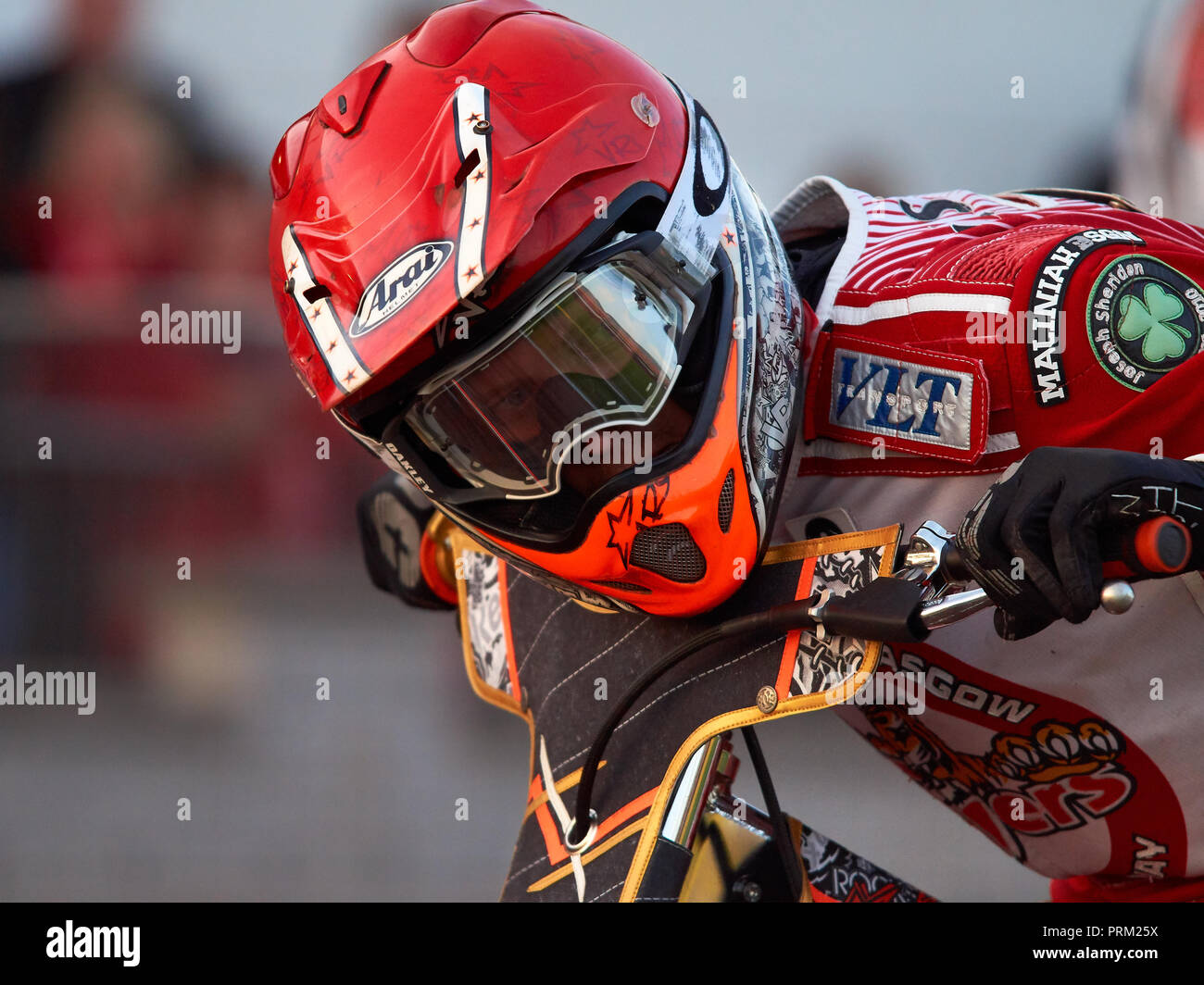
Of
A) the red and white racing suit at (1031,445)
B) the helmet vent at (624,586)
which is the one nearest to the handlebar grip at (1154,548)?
the red and white racing suit at (1031,445)

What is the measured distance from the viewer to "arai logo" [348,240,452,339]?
128cm

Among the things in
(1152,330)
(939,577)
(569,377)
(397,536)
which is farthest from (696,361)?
(397,536)

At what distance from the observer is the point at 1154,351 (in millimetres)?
1330

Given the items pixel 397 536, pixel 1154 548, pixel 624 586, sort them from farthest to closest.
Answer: pixel 397 536
pixel 624 586
pixel 1154 548

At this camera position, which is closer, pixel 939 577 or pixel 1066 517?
pixel 1066 517

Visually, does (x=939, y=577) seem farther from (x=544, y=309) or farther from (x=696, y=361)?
(x=544, y=309)

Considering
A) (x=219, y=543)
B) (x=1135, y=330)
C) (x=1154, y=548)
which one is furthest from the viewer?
(x=219, y=543)

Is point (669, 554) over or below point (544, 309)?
below

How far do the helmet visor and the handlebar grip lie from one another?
49cm

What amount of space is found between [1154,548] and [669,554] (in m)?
0.50

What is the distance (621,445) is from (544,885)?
49 centimetres

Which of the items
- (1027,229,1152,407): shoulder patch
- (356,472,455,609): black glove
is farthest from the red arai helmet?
(356,472,455,609): black glove

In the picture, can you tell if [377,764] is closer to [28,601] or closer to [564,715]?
[28,601]

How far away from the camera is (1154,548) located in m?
1.05
